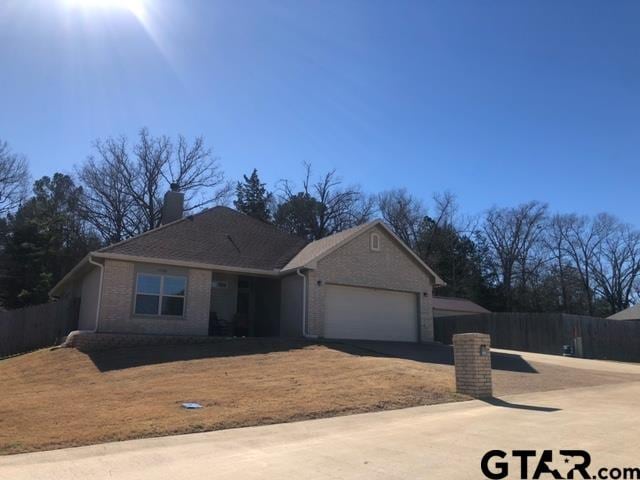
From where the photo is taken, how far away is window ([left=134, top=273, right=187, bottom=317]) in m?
20.5

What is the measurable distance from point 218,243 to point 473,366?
47.5 feet

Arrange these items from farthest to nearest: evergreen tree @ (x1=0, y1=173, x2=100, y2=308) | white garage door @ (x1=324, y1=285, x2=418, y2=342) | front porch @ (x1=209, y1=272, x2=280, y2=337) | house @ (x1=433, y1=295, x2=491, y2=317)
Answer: house @ (x1=433, y1=295, x2=491, y2=317)
evergreen tree @ (x1=0, y1=173, x2=100, y2=308)
front porch @ (x1=209, y1=272, x2=280, y2=337)
white garage door @ (x1=324, y1=285, x2=418, y2=342)

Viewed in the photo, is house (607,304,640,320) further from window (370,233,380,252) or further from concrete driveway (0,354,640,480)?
concrete driveway (0,354,640,480)

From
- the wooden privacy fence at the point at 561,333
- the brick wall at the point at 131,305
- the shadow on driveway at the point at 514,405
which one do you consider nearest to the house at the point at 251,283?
the brick wall at the point at 131,305

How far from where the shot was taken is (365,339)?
23.2 meters

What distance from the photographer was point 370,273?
23.8 metres

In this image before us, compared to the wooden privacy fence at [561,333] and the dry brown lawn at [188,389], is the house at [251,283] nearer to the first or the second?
the dry brown lawn at [188,389]

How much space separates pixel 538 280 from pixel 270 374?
5718cm

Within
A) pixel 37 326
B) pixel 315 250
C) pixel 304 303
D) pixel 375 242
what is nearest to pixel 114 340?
pixel 304 303

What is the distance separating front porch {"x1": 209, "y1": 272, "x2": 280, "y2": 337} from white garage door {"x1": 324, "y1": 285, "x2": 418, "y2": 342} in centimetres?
263

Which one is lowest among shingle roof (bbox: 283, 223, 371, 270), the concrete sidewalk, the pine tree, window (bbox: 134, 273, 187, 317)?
the concrete sidewalk

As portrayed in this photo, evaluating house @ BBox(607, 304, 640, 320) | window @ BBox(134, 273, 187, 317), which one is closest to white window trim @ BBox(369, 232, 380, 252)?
window @ BBox(134, 273, 187, 317)

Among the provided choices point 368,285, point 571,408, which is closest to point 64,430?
point 571,408

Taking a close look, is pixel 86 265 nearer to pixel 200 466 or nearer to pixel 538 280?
pixel 200 466
